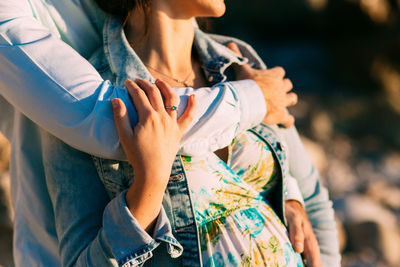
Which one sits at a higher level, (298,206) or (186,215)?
(186,215)

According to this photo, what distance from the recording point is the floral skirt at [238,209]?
107cm

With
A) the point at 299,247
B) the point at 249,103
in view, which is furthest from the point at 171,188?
the point at 299,247

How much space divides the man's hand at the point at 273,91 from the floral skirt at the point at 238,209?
87 millimetres

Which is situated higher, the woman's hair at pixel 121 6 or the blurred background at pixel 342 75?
the woman's hair at pixel 121 6

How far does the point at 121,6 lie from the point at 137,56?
0.21m

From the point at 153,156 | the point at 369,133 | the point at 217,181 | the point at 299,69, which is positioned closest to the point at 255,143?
the point at 217,181

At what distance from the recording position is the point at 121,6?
1335mm

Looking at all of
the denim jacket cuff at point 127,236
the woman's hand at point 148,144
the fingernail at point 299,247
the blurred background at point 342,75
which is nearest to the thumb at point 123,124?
the woman's hand at point 148,144

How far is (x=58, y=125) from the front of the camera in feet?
3.07

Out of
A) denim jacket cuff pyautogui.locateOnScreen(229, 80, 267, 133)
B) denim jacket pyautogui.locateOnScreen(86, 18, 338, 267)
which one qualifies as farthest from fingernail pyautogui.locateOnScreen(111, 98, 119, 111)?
denim jacket cuff pyautogui.locateOnScreen(229, 80, 267, 133)

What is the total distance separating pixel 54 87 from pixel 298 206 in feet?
2.51

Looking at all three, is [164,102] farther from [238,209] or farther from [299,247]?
[299,247]

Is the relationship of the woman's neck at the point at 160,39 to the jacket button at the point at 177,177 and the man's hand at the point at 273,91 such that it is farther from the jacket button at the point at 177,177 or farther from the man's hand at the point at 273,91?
the jacket button at the point at 177,177

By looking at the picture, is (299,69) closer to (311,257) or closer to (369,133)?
(369,133)
